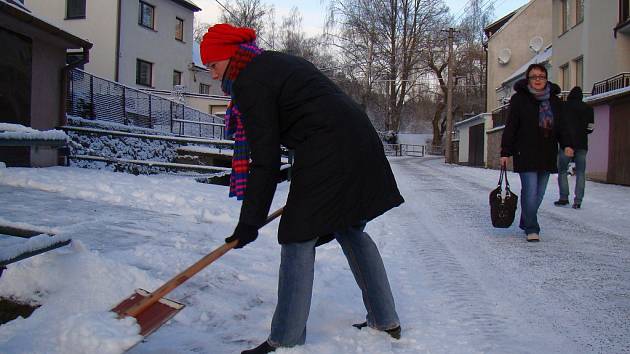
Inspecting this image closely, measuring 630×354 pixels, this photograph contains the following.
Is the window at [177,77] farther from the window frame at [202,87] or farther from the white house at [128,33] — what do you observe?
the window frame at [202,87]

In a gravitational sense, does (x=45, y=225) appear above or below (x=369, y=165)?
below

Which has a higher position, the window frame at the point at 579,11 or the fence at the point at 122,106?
the window frame at the point at 579,11

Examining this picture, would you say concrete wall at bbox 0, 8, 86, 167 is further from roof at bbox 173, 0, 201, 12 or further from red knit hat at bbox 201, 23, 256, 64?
roof at bbox 173, 0, 201, 12

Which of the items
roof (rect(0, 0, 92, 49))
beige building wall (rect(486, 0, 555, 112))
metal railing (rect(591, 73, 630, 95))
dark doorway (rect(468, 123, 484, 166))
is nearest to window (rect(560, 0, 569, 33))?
metal railing (rect(591, 73, 630, 95))

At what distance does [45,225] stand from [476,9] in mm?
44663

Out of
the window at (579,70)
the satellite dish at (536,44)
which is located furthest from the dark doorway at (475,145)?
the window at (579,70)

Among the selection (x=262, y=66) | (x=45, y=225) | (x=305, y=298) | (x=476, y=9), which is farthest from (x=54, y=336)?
(x=476, y=9)

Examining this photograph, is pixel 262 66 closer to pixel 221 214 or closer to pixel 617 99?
pixel 221 214

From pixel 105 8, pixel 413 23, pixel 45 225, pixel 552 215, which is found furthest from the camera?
pixel 413 23

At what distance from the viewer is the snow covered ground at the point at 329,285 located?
256cm

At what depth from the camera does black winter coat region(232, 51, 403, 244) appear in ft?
7.22

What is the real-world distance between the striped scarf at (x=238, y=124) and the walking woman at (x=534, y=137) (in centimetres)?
327

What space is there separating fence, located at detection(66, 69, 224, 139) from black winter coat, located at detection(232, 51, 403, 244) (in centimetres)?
1196

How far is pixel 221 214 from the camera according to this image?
19.4 feet
